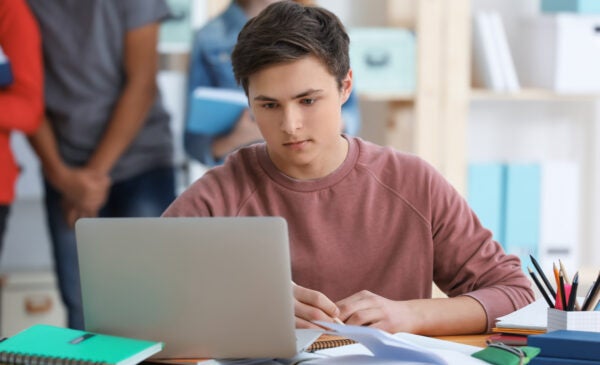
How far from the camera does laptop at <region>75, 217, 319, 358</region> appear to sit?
131 cm

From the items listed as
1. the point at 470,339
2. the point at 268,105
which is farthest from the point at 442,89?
the point at 470,339

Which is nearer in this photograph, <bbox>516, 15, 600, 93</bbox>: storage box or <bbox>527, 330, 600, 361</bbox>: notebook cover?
<bbox>527, 330, 600, 361</bbox>: notebook cover

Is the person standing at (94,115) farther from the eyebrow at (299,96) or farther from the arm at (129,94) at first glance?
the eyebrow at (299,96)

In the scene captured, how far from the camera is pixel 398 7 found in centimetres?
366

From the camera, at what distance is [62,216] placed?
3.36m

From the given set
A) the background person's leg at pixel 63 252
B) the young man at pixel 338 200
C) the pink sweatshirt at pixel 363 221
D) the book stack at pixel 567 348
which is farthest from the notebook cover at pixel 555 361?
the background person's leg at pixel 63 252

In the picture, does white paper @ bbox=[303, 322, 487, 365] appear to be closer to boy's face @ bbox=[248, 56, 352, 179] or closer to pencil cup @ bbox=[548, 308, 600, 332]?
pencil cup @ bbox=[548, 308, 600, 332]

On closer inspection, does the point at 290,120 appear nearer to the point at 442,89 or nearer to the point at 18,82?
the point at 18,82

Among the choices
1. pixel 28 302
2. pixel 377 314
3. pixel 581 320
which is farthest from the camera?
pixel 28 302

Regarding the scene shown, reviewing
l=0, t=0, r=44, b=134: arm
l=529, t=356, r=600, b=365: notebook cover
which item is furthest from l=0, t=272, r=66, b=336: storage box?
l=529, t=356, r=600, b=365: notebook cover

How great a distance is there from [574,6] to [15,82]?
1.93 m

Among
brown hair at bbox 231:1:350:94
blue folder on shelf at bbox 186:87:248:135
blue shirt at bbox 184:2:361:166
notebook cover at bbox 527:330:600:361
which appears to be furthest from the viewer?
blue shirt at bbox 184:2:361:166

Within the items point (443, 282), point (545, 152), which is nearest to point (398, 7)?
point (545, 152)

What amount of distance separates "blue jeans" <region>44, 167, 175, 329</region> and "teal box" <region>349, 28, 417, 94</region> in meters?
0.80
